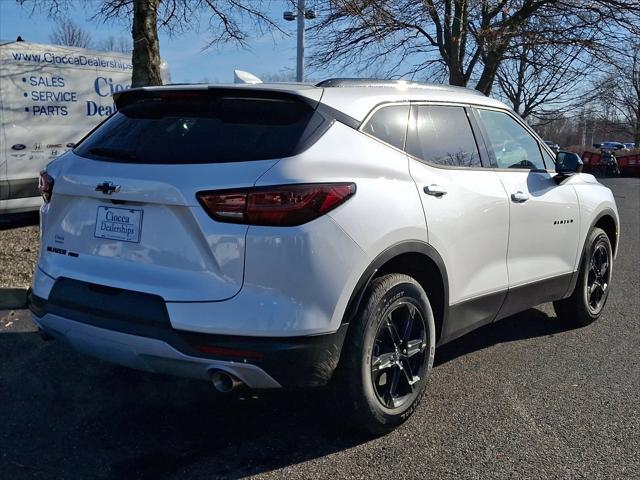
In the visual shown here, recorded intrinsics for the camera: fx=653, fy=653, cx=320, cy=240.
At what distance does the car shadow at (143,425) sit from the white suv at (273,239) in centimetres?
35

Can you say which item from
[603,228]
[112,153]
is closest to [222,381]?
[112,153]

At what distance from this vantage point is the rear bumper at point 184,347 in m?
2.83

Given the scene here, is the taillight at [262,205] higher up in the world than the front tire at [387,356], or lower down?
higher up

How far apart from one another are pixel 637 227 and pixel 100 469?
1189cm

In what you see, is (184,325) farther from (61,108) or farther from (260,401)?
(61,108)

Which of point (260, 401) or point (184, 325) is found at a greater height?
point (184, 325)

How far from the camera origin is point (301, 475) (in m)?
3.02

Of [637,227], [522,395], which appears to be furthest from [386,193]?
[637,227]

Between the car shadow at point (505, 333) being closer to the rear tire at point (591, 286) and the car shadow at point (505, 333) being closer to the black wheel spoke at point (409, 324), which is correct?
the rear tire at point (591, 286)

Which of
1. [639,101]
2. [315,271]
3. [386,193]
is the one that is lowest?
[315,271]

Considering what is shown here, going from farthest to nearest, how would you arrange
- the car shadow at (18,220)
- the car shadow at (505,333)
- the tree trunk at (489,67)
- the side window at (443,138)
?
the tree trunk at (489,67)
the car shadow at (18,220)
the car shadow at (505,333)
the side window at (443,138)

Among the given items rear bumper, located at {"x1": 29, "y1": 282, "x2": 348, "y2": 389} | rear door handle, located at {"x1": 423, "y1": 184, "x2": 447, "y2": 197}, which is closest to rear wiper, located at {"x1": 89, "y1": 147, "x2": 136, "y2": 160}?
rear bumper, located at {"x1": 29, "y1": 282, "x2": 348, "y2": 389}

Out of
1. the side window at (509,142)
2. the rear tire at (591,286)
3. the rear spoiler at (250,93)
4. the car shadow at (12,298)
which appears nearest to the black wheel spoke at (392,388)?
the rear spoiler at (250,93)

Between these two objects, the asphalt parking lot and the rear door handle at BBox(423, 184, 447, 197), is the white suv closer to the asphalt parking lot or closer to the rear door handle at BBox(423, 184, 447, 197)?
the rear door handle at BBox(423, 184, 447, 197)
